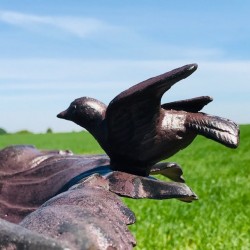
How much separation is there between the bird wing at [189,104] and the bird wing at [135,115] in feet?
0.26

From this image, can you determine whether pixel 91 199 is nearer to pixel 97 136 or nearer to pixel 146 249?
pixel 97 136

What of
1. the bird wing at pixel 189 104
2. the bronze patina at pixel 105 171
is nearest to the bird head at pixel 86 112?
the bronze patina at pixel 105 171

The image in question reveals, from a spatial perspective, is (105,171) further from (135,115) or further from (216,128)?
(216,128)

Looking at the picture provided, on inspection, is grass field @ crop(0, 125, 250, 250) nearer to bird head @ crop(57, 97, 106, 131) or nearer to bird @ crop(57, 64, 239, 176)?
bird head @ crop(57, 97, 106, 131)

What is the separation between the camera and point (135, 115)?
1.42m

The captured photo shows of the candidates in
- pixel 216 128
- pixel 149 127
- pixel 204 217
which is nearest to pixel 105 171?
pixel 149 127

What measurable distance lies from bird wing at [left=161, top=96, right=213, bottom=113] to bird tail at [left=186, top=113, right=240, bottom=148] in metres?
0.05

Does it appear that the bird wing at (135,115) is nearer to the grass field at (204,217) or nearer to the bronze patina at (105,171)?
the bronze patina at (105,171)

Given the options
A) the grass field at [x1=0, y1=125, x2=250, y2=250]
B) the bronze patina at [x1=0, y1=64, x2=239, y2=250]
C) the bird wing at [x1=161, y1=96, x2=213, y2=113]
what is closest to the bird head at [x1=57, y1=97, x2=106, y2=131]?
the bronze patina at [x1=0, y1=64, x2=239, y2=250]

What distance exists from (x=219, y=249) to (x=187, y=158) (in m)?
12.7

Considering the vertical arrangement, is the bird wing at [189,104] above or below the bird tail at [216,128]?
above

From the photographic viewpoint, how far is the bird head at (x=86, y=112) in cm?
153

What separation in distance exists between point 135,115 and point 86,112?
0.58ft

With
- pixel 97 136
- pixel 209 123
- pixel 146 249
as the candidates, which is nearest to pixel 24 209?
pixel 97 136
